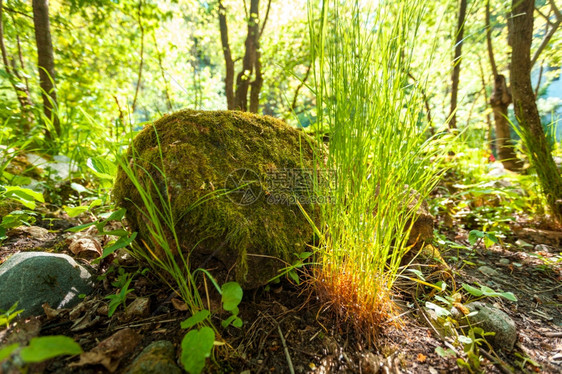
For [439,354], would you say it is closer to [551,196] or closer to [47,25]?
[551,196]

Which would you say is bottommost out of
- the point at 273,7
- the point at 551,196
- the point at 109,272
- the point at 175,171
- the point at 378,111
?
the point at 109,272

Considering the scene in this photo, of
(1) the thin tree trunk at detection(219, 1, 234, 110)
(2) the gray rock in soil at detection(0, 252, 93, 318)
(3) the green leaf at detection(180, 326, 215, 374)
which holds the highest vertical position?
(1) the thin tree trunk at detection(219, 1, 234, 110)

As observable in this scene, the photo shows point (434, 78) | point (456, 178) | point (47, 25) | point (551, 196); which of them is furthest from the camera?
point (456, 178)

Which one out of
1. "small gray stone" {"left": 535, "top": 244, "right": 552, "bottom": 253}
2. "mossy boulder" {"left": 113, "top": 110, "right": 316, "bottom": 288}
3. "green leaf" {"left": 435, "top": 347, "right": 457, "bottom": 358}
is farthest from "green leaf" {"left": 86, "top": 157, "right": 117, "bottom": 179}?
"small gray stone" {"left": 535, "top": 244, "right": 552, "bottom": 253}

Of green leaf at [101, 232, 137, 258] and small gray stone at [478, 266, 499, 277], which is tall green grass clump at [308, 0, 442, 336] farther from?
small gray stone at [478, 266, 499, 277]

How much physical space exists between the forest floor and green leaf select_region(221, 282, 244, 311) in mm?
186

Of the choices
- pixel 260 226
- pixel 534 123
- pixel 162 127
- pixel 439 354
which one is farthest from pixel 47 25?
pixel 534 123

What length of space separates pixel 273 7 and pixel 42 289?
741 cm

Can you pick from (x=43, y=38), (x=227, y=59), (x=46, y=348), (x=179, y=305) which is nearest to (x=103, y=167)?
(x=179, y=305)

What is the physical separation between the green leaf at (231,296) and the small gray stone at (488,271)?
5.05 feet

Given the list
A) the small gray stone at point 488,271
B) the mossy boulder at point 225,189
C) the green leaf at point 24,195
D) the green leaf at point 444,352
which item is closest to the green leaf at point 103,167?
the mossy boulder at point 225,189

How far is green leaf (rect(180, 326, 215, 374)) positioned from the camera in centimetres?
61

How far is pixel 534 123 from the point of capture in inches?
80.0

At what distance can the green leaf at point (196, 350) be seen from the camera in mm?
610
